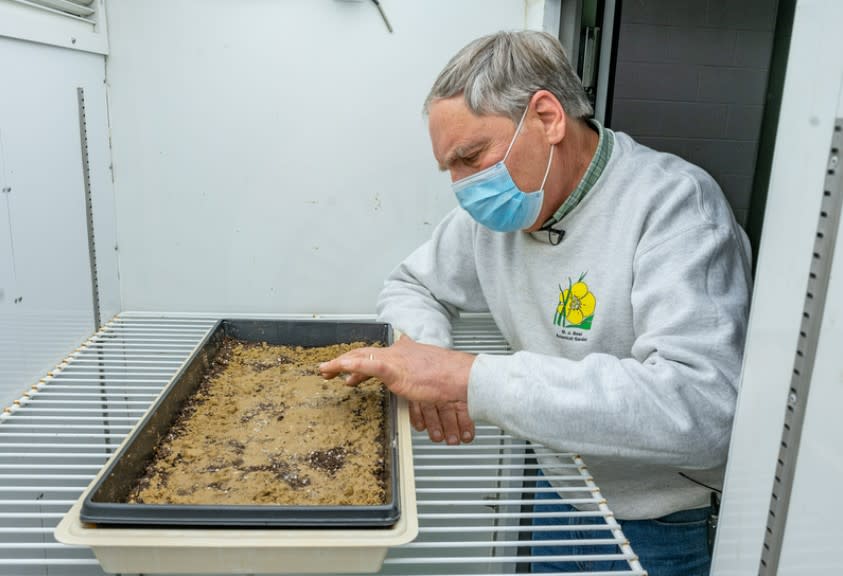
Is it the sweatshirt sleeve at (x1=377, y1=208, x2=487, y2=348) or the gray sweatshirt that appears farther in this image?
the sweatshirt sleeve at (x1=377, y1=208, x2=487, y2=348)

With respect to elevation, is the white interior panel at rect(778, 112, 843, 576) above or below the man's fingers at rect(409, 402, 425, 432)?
above

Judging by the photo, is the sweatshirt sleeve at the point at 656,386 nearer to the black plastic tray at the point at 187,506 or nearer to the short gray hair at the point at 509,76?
the black plastic tray at the point at 187,506

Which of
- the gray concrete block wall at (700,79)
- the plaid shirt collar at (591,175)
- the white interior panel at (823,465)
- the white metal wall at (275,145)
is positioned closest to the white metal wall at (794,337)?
the white interior panel at (823,465)

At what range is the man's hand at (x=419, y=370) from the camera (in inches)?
39.2

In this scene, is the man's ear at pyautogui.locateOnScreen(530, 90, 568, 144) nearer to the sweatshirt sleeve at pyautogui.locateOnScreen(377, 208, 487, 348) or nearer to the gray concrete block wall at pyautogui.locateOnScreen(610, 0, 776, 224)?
the sweatshirt sleeve at pyautogui.locateOnScreen(377, 208, 487, 348)

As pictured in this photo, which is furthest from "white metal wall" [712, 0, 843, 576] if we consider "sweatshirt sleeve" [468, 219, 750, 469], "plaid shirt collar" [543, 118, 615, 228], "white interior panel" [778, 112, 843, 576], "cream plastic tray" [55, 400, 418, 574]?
"plaid shirt collar" [543, 118, 615, 228]

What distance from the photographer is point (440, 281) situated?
1.44 meters

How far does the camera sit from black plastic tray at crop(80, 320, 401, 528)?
0.73 m

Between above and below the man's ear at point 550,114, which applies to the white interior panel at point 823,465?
below

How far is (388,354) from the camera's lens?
106 centimetres

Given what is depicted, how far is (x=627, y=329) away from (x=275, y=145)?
896 millimetres

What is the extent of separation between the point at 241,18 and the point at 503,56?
70 centimetres

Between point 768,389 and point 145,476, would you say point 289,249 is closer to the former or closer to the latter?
point 145,476

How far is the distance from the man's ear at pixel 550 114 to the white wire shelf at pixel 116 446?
46 centimetres
